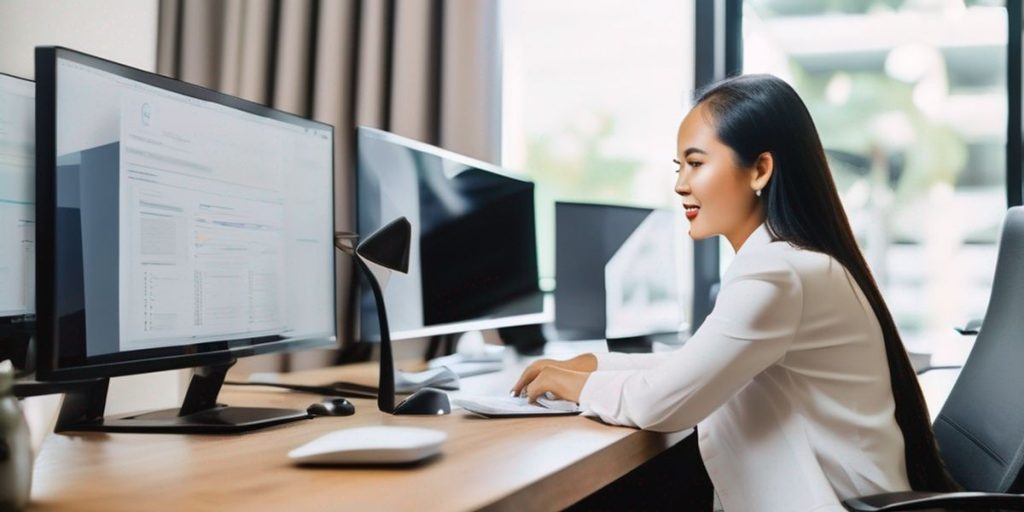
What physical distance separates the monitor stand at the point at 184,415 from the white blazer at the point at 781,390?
43cm

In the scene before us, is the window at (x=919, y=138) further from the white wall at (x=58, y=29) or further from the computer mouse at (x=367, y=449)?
the computer mouse at (x=367, y=449)

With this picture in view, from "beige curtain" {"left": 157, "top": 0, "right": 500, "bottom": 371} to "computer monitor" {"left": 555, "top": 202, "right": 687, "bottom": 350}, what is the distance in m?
0.48

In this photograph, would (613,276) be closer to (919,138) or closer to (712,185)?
(712,185)

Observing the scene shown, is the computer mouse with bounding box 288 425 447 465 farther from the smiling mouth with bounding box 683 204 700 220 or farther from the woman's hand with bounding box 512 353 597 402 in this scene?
the smiling mouth with bounding box 683 204 700 220

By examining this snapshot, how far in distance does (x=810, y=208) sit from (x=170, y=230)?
0.83 metres

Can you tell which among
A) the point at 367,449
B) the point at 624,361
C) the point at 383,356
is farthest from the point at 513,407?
the point at 367,449

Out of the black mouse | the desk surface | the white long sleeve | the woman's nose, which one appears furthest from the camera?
the white long sleeve

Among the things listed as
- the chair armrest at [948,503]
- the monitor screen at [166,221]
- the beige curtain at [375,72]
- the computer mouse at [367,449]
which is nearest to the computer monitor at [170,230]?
the monitor screen at [166,221]

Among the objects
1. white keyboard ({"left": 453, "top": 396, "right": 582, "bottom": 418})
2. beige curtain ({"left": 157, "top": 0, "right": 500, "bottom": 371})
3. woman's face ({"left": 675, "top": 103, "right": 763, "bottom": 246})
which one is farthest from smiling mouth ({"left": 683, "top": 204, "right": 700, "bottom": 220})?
beige curtain ({"left": 157, "top": 0, "right": 500, "bottom": 371})

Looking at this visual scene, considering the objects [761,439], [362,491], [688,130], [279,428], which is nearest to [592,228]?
[688,130]

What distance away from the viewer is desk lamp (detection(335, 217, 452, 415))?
1.29 m

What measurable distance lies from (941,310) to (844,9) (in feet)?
2.95

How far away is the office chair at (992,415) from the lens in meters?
1.06

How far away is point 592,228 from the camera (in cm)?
219
